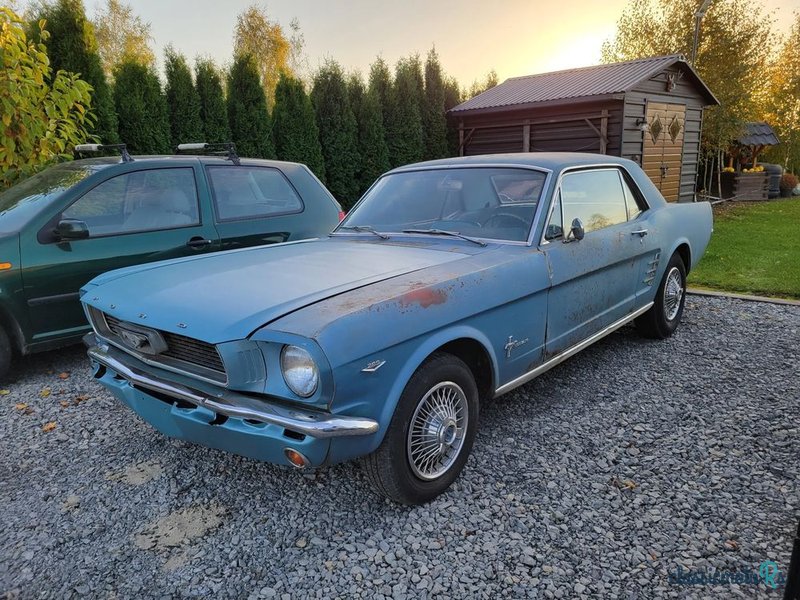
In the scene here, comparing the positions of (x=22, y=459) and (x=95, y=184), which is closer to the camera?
(x=22, y=459)

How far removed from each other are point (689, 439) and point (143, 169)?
4.64m

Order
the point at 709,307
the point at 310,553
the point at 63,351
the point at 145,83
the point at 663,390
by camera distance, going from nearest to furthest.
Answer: the point at 310,553
the point at 663,390
the point at 63,351
the point at 709,307
the point at 145,83

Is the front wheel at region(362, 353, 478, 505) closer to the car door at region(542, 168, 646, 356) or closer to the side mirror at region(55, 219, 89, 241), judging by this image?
the car door at region(542, 168, 646, 356)

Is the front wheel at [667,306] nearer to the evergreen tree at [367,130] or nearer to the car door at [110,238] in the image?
the car door at [110,238]

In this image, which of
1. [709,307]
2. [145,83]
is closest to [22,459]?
[709,307]

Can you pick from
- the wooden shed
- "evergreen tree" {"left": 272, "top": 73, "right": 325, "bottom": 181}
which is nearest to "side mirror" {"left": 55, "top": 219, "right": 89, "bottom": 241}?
"evergreen tree" {"left": 272, "top": 73, "right": 325, "bottom": 181}

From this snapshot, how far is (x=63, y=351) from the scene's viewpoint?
17.3ft

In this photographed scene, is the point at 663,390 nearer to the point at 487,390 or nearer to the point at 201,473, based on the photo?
the point at 487,390

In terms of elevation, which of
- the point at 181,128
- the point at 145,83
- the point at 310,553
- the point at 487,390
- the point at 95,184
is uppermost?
the point at 145,83

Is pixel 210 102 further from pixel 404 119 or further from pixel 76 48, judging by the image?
pixel 404 119

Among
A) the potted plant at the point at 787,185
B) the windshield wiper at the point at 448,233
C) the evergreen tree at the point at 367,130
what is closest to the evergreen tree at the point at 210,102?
the evergreen tree at the point at 367,130

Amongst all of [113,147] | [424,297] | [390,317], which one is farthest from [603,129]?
[390,317]

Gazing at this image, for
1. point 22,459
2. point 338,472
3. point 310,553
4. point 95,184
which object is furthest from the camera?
point 95,184

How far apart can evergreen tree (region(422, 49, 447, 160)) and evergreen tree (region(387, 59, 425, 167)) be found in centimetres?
65
